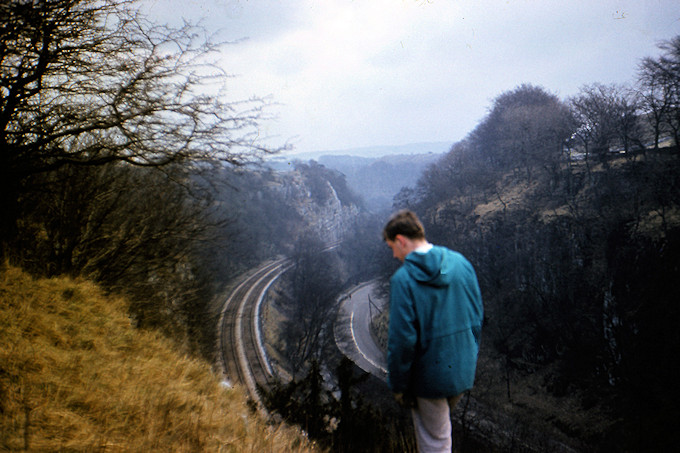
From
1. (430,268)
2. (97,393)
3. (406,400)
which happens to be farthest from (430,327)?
(97,393)

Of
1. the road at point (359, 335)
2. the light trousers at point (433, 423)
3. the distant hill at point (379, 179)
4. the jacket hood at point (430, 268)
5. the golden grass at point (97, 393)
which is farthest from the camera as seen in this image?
the distant hill at point (379, 179)

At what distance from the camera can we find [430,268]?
1.78 metres

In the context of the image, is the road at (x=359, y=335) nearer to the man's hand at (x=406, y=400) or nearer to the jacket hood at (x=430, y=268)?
the man's hand at (x=406, y=400)

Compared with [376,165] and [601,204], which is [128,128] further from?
[376,165]

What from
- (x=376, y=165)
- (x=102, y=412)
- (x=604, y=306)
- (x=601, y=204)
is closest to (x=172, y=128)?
(x=102, y=412)

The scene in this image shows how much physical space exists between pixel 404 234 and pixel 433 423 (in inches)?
47.2

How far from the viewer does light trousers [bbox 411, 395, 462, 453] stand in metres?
1.91

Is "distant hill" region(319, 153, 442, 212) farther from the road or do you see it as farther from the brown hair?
the brown hair

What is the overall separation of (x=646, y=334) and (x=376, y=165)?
286 feet

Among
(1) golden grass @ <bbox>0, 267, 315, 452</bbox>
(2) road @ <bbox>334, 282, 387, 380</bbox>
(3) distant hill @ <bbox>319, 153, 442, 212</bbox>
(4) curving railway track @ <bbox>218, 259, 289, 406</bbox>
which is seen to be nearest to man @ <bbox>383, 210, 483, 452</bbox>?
(1) golden grass @ <bbox>0, 267, 315, 452</bbox>

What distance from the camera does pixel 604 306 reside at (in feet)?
66.9

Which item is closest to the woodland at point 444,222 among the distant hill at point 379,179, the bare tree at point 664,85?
the bare tree at point 664,85

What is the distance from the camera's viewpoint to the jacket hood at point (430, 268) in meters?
1.79

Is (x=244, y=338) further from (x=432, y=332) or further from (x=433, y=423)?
(x=432, y=332)
